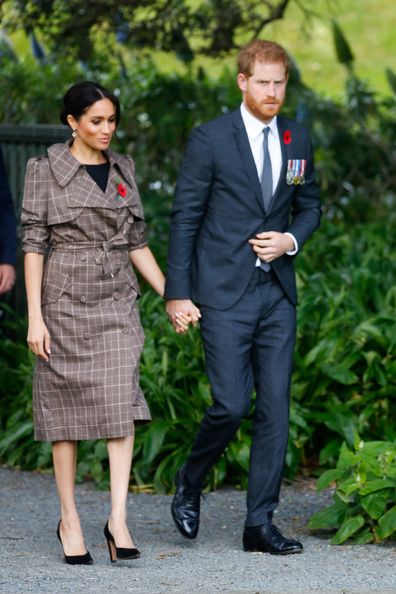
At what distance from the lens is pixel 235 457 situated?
693 cm

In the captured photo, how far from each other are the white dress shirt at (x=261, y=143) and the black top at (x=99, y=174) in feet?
1.95

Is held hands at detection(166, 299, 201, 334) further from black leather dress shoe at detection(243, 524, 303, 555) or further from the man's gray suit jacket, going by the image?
black leather dress shoe at detection(243, 524, 303, 555)

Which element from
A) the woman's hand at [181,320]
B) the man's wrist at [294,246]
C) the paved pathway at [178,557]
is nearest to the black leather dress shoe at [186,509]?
the paved pathway at [178,557]

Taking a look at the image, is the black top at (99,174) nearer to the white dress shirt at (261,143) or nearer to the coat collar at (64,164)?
the coat collar at (64,164)

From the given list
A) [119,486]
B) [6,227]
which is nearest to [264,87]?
[6,227]

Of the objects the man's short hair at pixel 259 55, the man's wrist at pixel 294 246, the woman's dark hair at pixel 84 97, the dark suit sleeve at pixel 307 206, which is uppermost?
the man's short hair at pixel 259 55

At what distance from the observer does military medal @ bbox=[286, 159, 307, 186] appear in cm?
560

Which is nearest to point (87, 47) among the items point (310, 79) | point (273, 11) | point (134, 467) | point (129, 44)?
point (129, 44)

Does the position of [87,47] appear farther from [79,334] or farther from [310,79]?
[310,79]

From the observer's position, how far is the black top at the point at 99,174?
5.41 meters

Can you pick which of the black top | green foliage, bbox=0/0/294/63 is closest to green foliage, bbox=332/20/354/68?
green foliage, bbox=0/0/294/63

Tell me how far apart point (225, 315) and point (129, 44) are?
462 cm

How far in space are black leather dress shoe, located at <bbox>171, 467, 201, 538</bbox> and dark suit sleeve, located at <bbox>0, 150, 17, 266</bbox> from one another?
4.17ft

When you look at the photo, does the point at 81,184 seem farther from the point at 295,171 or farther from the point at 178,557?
the point at 178,557
